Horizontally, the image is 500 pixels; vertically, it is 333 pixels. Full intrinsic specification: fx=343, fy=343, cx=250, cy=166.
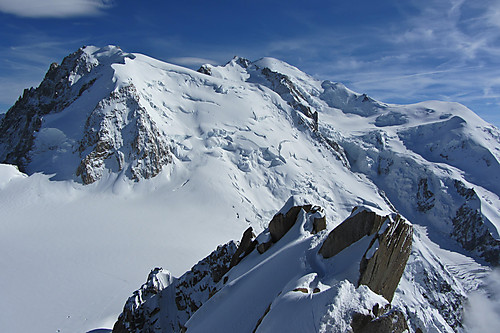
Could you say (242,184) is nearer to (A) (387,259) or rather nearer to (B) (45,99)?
(A) (387,259)

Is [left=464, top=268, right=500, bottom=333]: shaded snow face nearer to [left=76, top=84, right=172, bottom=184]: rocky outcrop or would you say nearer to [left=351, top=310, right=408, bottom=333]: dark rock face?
[left=76, top=84, right=172, bottom=184]: rocky outcrop

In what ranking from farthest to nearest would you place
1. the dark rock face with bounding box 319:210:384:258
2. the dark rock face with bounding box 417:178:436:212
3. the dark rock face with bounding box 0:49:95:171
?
1. the dark rock face with bounding box 417:178:436:212
2. the dark rock face with bounding box 0:49:95:171
3. the dark rock face with bounding box 319:210:384:258

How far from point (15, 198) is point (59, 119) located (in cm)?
1449

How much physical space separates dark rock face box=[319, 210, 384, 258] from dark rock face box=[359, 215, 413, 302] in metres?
0.53

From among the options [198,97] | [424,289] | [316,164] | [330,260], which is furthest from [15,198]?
[424,289]

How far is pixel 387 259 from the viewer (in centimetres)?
1080

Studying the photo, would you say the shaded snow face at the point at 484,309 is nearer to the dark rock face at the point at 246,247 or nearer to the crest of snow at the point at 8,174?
the dark rock face at the point at 246,247

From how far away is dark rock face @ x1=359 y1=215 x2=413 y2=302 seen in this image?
10195 millimetres

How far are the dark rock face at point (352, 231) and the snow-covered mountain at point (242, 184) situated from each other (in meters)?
0.26

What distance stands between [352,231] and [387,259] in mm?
1367

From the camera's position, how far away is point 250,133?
5834cm

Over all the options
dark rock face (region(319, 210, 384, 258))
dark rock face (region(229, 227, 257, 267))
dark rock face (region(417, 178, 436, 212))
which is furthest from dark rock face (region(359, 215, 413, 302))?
dark rock face (region(417, 178, 436, 212))

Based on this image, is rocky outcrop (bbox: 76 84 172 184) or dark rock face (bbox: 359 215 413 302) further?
rocky outcrop (bbox: 76 84 172 184)

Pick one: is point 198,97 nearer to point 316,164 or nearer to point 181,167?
point 181,167
